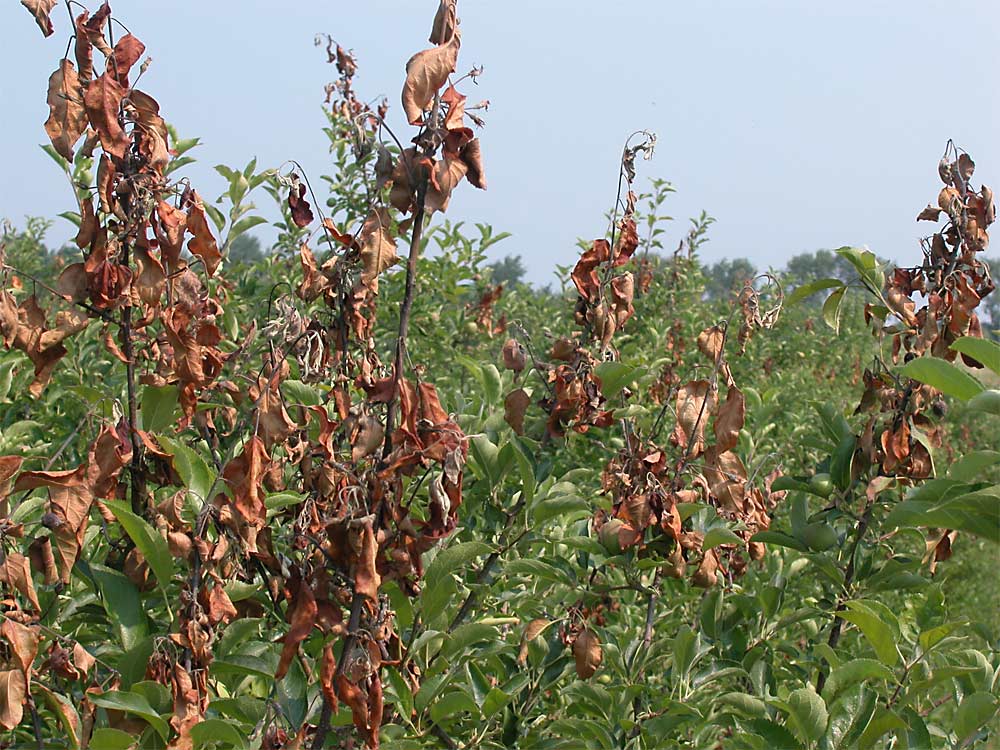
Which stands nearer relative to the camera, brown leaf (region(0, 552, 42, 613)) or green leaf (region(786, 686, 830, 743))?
brown leaf (region(0, 552, 42, 613))

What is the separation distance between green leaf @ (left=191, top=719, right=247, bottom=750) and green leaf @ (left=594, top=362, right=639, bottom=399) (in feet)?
3.32

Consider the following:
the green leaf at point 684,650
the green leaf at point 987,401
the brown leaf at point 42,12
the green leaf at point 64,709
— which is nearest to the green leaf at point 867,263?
the green leaf at point 987,401

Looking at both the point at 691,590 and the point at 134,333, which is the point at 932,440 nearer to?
the point at 691,590

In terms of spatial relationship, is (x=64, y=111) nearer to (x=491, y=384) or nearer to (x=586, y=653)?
(x=491, y=384)

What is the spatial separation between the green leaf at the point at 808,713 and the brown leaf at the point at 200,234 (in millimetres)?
1314

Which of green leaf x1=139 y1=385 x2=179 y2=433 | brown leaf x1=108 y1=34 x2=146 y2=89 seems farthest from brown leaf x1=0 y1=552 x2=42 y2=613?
brown leaf x1=108 y1=34 x2=146 y2=89

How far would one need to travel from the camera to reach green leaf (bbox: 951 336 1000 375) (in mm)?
1644

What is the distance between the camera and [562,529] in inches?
105

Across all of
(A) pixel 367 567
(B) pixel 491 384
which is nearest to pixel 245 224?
(B) pixel 491 384

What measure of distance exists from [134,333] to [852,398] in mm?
9827

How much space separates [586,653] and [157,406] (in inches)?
39.6

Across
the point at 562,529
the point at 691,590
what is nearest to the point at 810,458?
the point at 691,590

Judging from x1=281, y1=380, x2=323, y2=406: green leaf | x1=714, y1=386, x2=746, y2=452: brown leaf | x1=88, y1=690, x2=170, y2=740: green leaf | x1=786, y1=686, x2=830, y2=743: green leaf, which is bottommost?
x1=786, y1=686, x2=830, y2=743: green leaf

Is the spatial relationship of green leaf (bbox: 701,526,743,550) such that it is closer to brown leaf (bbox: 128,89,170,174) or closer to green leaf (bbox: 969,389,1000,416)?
green leaf (bbox: 969,389,1000,416)
